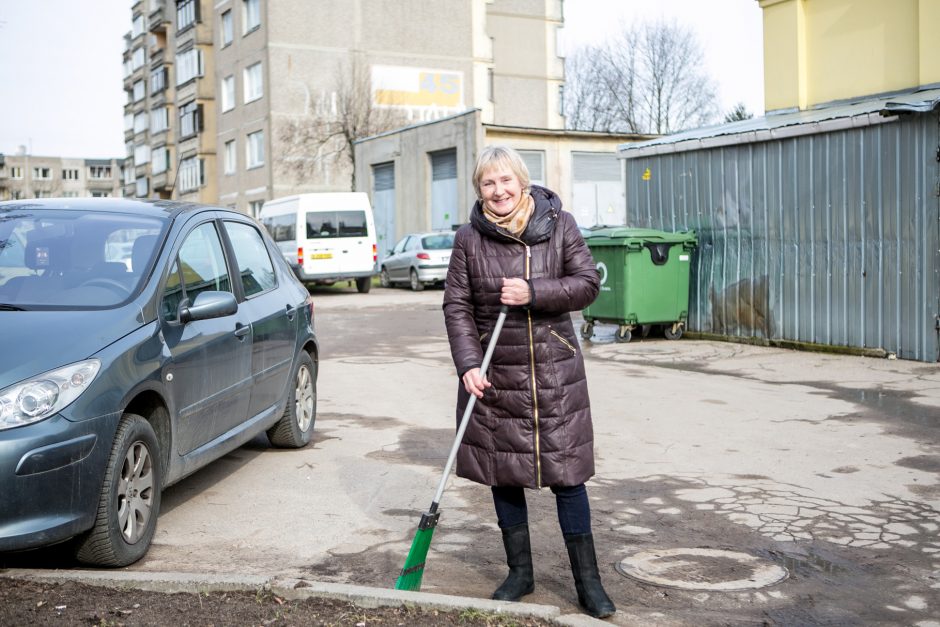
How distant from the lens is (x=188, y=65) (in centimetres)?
5544

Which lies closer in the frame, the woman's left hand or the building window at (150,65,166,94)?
the woman's left hand

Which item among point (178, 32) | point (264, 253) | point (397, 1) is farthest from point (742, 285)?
point (178, 32)

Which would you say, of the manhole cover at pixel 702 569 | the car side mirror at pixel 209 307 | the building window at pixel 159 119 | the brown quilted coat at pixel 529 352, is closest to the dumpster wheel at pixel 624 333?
the car side mirror at pixel 209 307

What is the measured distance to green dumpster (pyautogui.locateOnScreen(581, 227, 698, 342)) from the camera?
15.0 m

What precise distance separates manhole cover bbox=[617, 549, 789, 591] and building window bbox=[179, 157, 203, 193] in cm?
5159

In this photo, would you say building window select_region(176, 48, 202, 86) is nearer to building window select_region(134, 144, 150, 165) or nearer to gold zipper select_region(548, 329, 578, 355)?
building window select_region(134, 144, 150, 165)

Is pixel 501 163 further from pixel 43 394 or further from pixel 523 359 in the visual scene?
pixel 43 394

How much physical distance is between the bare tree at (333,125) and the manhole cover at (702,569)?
39405 millimetres

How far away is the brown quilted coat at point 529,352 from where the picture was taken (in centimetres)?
435

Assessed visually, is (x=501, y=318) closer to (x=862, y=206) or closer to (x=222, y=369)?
(x=222, y=369)

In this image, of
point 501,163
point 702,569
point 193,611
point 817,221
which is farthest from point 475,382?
point 817,221

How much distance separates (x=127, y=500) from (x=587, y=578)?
212 cm

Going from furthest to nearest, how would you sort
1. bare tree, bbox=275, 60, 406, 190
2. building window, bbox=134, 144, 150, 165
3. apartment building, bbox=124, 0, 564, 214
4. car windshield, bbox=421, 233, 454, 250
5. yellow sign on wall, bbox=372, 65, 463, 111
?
building window, bbox=134, 144, 150, 165
yellow sign on wall, bbox=372, 65, 463, 111
apartment building, bbox=124, 0, 564, 214
bare tree, bbox=275, 60, 406, 190
car windshield, bbox=421, 233, 454, 250

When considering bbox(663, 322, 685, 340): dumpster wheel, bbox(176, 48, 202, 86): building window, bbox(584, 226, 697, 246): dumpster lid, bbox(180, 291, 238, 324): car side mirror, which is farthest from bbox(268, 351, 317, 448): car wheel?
bbox(176, 48, 202, 86): building window
